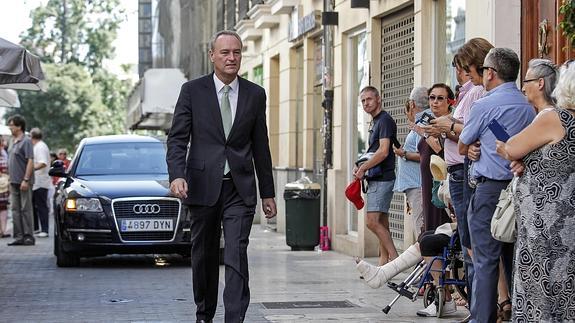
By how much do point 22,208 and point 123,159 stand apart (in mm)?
4126

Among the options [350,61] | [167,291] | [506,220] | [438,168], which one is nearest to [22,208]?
[350,61]

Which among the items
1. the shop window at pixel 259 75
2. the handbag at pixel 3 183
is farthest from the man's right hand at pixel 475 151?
the shop window at pixel 259 75

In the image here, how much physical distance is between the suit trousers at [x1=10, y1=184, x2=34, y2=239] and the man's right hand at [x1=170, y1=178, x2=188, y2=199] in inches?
485

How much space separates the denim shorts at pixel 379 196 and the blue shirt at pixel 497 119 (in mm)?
5227

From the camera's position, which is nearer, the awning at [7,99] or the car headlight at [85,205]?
the car headlight at [85,205]

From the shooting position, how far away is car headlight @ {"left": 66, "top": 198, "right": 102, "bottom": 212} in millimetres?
15469

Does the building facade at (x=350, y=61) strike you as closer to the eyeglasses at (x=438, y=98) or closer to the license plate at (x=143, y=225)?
the eyeglasses at (x=438, y=98)

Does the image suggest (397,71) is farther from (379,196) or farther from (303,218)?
(379,196)

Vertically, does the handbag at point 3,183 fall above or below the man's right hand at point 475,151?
below

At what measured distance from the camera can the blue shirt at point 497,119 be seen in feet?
28.2

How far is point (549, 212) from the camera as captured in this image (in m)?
7.61

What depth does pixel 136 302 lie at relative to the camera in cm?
1183

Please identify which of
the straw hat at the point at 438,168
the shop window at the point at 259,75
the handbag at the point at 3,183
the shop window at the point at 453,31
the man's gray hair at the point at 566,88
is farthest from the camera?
the shop window at the point at 259,75

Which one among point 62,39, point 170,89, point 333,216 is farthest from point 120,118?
point 333,216
